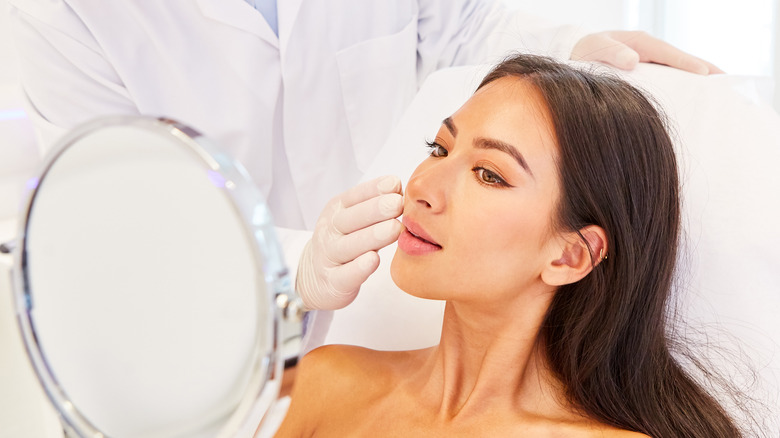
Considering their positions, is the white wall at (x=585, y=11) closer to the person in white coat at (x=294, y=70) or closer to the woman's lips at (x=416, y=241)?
the person in white coat at (x=294, y=70)

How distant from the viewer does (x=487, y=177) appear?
958 millimetres

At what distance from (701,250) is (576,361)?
1.02ft

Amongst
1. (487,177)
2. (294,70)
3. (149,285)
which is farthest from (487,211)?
(294,70)

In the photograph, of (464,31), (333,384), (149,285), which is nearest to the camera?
(149,285)

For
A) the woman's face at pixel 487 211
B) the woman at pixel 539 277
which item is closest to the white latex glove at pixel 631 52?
the woman at pixel 539 277

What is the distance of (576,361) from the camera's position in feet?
3.50

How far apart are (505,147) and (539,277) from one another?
0.20 meters

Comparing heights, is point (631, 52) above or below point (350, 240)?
above

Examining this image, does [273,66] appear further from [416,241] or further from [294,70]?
[416,241]

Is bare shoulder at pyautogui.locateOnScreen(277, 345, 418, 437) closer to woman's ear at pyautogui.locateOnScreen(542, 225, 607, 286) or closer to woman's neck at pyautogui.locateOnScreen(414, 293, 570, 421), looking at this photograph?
woman's neck at pyautogui.locateOnScreen(414, 293, 570, 421)

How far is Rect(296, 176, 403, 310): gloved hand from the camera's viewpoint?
992mm

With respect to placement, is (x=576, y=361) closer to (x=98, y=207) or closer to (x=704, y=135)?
(x=704, y=135)

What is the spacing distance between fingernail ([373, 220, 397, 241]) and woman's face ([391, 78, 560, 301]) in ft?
0.07

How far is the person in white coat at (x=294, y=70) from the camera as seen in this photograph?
1.38 metres
